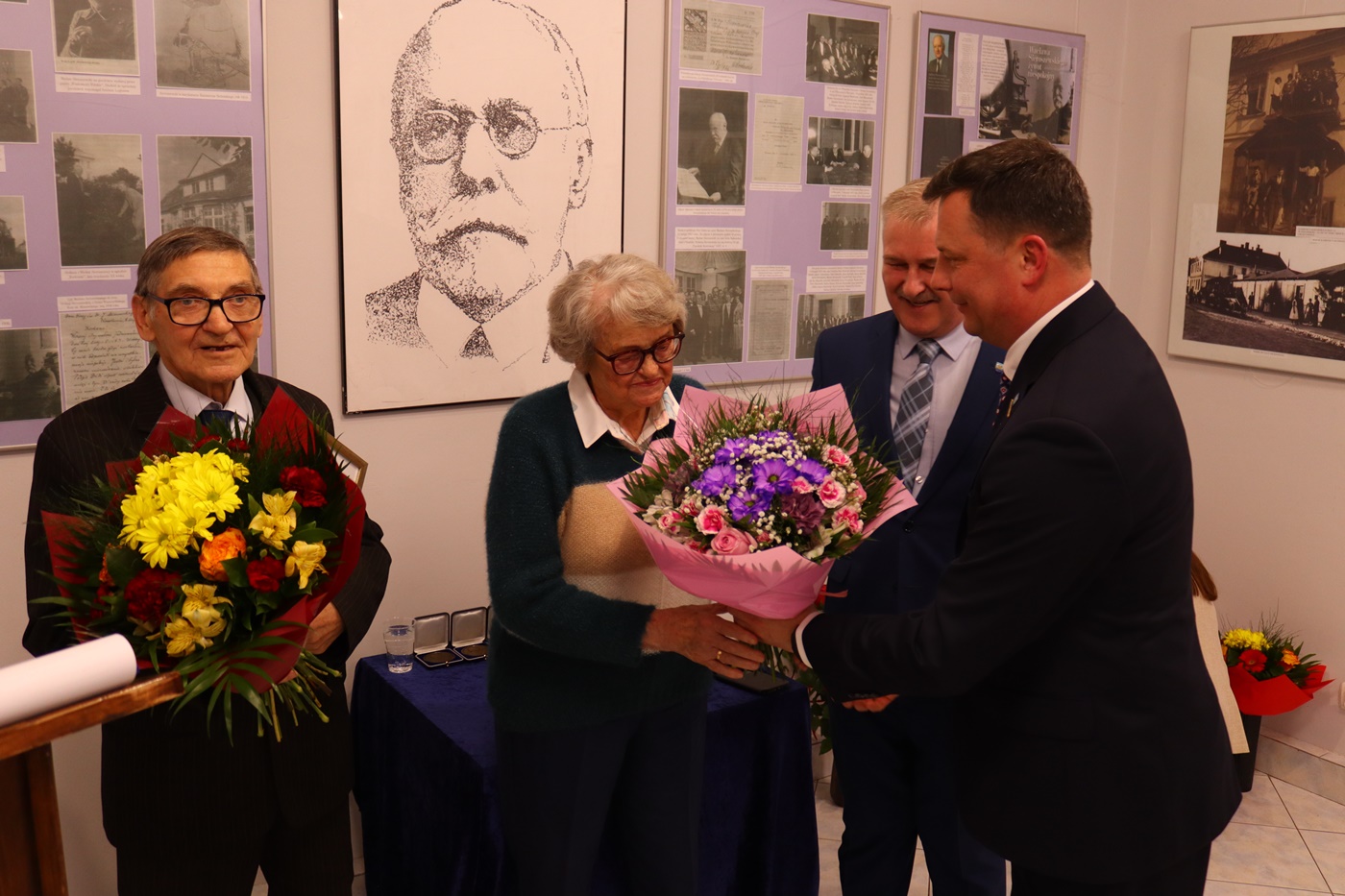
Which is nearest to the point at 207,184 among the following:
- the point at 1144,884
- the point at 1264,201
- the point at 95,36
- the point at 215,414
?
the point at 95,36

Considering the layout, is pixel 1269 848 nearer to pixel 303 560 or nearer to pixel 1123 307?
pixel 1123 307

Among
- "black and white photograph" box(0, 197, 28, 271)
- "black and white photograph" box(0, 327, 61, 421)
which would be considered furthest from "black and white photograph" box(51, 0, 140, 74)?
"black and white photograph" box(0, 327, 61, 421)

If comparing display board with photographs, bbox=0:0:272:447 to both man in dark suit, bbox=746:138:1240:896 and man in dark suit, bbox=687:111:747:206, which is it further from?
man in dark suit, bbox=746:138:1240:896

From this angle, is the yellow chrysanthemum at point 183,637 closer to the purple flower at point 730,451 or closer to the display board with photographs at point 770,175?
the purple flower at point 730,451

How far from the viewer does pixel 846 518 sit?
187 centimetres

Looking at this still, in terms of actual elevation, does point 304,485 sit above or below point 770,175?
below

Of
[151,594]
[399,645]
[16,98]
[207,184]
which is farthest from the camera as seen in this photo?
[399,645]

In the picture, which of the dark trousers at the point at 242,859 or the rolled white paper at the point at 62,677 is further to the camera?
the dark trousers at the point at 242,859

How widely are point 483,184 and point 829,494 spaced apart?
1.74 meters

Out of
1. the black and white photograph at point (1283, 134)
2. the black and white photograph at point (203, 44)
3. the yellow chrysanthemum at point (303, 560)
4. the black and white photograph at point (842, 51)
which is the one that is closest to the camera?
the yellow chrysanthemum at point (303, 560)

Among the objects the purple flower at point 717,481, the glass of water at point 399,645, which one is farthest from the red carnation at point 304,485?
the glass of water at point 399,645

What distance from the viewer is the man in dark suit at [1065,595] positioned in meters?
1.67

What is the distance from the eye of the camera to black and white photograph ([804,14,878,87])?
3.79 metres

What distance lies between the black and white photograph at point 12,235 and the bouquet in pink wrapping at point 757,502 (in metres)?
1.52
